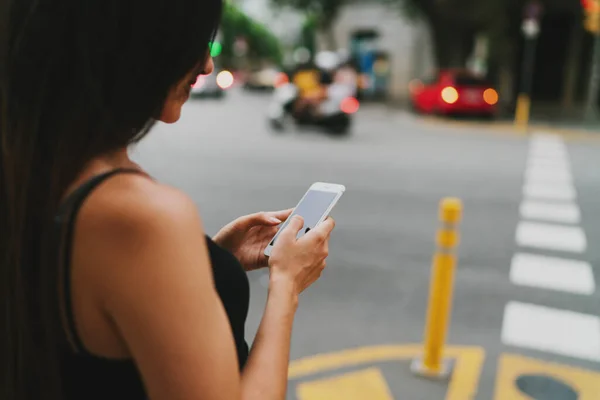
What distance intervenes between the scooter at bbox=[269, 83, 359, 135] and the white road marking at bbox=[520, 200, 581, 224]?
629cm

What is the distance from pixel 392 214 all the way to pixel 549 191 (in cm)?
271

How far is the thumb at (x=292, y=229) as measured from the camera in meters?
1.32

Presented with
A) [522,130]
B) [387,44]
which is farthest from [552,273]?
[387,44]

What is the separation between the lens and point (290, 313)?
124 cm

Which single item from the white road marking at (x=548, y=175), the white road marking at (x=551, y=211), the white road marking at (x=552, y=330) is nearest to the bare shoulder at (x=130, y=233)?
the white road marking at (x=552, y=330)

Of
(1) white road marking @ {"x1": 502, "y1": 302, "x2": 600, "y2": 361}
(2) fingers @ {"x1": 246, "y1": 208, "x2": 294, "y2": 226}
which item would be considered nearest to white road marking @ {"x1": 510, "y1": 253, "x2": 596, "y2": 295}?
(1) white road marking @ {"x1": 502, "y1": 302, "x2": 600, "y2": 361}

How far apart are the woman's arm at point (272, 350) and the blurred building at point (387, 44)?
2989 centimetres

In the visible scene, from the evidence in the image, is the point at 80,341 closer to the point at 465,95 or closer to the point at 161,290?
the point at 161,290

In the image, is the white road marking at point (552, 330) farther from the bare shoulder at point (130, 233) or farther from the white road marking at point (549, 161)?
the white road marking at point (549, 161)

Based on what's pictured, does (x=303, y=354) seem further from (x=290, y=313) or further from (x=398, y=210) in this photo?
(x=398, y=210)

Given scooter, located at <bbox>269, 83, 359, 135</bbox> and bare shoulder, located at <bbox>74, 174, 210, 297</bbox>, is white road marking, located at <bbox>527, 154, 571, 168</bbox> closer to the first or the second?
scooter, located at <bbox>269, 83, 359, 135</bbox>

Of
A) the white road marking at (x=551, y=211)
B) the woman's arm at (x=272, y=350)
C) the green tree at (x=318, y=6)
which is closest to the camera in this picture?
the woman's arm at (x=272, y=350)

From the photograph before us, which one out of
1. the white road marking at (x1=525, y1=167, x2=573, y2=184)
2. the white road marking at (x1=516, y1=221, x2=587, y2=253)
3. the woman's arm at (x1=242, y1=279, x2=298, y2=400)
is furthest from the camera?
Answer: the white road marking at (x1=525, y1=167, x2=573, y2=184)

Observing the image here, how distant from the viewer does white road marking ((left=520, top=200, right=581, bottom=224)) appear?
22.6ft
